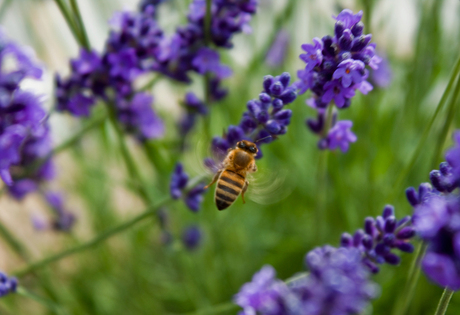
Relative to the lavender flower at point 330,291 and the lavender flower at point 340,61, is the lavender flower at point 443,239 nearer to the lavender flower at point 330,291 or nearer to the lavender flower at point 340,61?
the lavender flower at point 330,291

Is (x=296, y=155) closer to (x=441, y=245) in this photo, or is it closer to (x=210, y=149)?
(x=210, y=149)

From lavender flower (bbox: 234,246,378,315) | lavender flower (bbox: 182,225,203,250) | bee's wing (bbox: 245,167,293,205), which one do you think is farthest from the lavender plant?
lavender flower (bbox: 182,225,203,250)

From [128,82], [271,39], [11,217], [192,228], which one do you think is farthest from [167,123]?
[11,217]

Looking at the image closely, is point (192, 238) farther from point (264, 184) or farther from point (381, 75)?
point (381, 75)

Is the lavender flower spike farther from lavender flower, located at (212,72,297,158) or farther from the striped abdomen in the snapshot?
the striped abdomen

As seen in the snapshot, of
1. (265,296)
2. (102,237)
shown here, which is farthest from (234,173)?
(265,296)

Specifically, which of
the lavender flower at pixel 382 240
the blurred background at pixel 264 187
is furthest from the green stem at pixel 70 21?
the lavender flower at pixel 382 240

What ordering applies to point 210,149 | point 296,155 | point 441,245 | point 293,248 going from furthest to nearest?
point 296,155 < point 293,248 < point 210,149 < point 441,245

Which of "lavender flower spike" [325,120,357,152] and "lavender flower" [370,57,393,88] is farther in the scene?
"lavender flower" [370,57,393,88]
